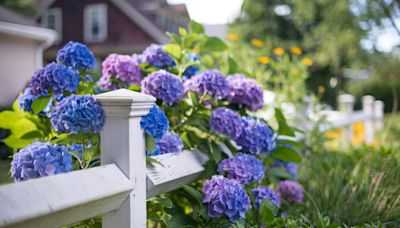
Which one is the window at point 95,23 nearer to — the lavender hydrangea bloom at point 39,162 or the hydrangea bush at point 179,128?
the hydrangea bush at point 179,128

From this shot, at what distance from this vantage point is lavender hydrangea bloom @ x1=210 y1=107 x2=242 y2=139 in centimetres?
171

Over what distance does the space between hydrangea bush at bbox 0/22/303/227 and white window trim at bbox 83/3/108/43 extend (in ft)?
47.3

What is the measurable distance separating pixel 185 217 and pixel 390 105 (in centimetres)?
1667

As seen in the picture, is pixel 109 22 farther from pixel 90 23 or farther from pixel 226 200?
pixel 226 200

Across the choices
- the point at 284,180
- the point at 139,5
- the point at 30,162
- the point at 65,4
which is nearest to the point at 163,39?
the point at 139,5

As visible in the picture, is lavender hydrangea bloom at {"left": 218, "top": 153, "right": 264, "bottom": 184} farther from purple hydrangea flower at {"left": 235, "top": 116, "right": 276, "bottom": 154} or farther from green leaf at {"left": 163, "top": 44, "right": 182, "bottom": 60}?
green leaf at {"left": 163, "top": 44, "right": 182, "bottom": 60}

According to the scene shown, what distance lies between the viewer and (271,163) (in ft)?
6.93

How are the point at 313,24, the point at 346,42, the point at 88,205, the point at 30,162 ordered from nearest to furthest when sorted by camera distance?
the point at 88,205
the point at 30,162
the point at 346,42
the point at 313,24

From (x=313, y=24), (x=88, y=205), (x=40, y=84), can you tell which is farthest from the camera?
(x=313, y=24)

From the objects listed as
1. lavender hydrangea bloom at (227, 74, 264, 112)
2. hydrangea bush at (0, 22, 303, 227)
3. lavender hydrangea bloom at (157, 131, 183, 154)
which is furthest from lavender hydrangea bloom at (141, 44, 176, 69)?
lavender hydrangea bloom at (157, 131, 183, 154)

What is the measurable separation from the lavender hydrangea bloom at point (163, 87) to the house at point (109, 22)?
13430 mm

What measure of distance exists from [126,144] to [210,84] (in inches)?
27.0

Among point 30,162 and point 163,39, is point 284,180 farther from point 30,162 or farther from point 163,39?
point 163,39

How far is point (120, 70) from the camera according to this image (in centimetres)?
178
